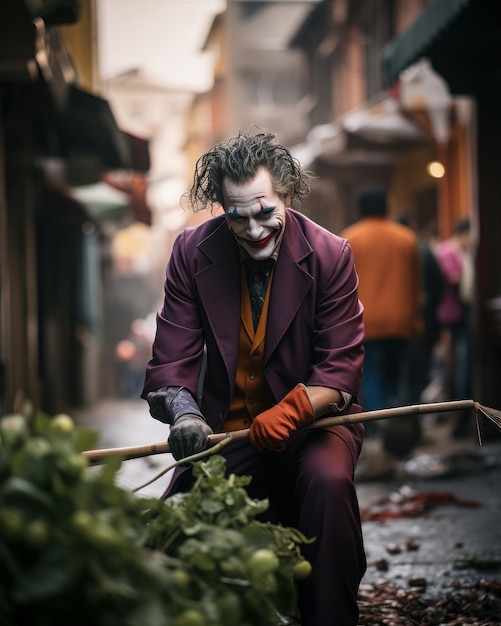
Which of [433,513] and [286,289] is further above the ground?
[286,289]

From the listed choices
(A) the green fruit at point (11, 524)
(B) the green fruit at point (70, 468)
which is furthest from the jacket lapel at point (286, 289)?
(A) the green fruit at point (11, 524)

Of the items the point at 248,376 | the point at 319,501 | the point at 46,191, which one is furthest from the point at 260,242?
the point at 46,191

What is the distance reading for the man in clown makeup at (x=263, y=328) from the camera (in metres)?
3.85

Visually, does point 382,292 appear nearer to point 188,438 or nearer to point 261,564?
point 188,438

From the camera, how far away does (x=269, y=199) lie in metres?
3.92

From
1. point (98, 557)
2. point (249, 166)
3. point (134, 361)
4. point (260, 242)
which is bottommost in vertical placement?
point (134, 361)

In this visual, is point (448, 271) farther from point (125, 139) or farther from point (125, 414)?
point (125, 414)

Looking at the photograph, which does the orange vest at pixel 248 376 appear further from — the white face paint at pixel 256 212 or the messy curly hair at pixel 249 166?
the messy curly hair at pixel 249 166

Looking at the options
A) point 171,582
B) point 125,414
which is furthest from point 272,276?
point 125,414

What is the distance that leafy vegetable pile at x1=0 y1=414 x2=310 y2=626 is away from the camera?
6.93 feet

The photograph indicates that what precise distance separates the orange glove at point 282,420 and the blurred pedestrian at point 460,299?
7.74 metres

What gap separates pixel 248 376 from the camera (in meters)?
4.10

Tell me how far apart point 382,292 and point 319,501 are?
6363mm

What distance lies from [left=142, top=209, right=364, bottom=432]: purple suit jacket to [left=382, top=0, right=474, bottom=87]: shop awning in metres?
4.74
